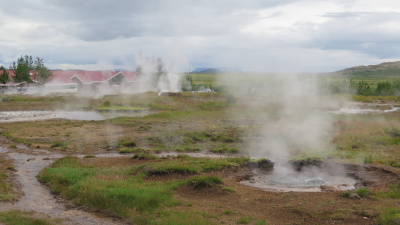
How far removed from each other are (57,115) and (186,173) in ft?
111

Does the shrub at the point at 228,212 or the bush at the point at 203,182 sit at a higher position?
the bush at the point at 203,182

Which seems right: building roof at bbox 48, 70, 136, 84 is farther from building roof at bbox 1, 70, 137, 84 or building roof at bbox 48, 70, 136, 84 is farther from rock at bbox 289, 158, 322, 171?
rock at bbox 289, 158, 322, 171

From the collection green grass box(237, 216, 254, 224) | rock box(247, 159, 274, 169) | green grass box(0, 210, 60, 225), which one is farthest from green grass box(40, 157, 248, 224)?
green grass box(0, 210, 60, 225)

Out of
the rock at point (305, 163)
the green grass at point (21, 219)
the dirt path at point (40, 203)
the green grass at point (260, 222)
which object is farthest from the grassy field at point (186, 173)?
the green grass at point (21, 219)

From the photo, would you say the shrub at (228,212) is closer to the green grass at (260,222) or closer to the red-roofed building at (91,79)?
the green grass at (260,222)

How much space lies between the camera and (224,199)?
14531mm

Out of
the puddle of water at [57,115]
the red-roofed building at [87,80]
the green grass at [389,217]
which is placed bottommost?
the green grass at [389,217]

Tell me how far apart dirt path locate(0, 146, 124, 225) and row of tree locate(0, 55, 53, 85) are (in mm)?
64250

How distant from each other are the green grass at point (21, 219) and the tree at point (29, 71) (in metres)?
75.0

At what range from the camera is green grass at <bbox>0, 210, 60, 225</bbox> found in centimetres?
1201

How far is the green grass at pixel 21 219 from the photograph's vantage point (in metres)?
12.0

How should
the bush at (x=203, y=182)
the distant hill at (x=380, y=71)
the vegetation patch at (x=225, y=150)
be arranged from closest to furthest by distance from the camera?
1. the bush at (x=203, y=182)
2. the vegetation patch at (x=225, y=150)
3. the distant hill at (x=380, y=71)

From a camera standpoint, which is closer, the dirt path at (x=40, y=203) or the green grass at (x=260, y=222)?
the green grass at (x=260, y=222)

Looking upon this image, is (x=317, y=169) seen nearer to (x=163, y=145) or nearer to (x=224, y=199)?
(x=224, y=199)
